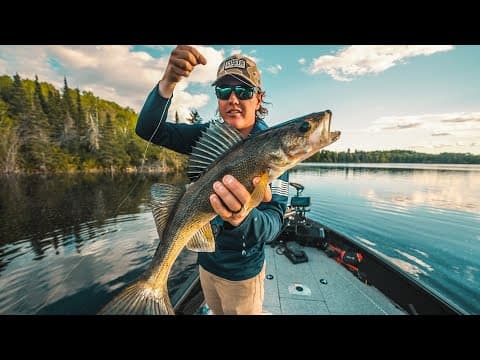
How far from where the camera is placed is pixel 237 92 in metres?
2.40

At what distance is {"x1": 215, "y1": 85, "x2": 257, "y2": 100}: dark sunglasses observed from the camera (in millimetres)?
2398

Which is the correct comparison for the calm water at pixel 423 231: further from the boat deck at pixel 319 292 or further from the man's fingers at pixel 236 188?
the man's fingers at pixel 236 188

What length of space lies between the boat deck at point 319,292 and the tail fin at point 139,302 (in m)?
3.06

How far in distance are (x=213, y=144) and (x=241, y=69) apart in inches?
42.7

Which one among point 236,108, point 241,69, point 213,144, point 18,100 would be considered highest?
point 18,100

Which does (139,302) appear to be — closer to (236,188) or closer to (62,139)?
(236,188)

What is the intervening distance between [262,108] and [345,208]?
18.1m

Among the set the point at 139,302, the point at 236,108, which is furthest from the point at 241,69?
the point at 139,302

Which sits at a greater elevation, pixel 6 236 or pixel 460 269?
pixel 6 236

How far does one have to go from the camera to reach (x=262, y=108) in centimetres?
311

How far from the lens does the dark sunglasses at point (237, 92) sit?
240 centimetres
